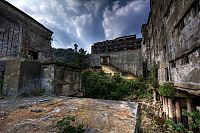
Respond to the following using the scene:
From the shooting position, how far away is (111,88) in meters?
16.2

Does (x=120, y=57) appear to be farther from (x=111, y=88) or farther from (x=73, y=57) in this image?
(x=73, y=57)

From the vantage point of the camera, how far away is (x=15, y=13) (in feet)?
41.4

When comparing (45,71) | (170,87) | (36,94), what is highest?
(45,71)

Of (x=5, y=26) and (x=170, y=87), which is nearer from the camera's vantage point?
(x=170, y=87)

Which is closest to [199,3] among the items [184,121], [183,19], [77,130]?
[183,19]

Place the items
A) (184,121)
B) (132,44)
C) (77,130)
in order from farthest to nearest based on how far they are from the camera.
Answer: (132,44), (184,121), (77,130)

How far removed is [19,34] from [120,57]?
15.7 meters

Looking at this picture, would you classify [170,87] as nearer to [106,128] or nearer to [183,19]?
[183,19]

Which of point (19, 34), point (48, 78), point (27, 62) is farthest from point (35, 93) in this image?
point (19, 34)

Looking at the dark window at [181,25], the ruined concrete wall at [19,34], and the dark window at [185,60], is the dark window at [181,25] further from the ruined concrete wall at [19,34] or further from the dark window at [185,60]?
the ruined concrete wall at [19,34]

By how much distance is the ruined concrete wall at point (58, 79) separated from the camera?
9.33m

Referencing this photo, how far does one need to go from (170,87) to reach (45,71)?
9.05 meters

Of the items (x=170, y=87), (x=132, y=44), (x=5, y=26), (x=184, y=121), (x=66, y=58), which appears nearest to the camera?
(x=184, y=121)

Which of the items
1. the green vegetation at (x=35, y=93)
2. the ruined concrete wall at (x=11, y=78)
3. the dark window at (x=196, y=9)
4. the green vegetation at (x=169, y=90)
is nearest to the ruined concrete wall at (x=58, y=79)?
the green vegetation at (x=35, y=93)
